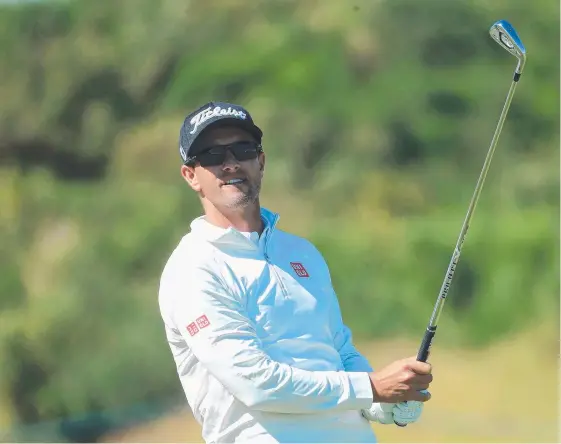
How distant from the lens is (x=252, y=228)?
5.90ft

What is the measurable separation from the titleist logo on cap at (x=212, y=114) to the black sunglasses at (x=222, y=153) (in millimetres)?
45

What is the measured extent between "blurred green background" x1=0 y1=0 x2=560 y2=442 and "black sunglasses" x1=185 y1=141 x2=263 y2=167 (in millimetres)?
4036

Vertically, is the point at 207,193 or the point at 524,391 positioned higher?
the point at 524,391

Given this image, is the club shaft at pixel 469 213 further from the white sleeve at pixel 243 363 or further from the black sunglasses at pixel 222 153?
the black sunglasses at pixel 222 153

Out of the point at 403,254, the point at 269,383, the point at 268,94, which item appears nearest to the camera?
the point at 269,383

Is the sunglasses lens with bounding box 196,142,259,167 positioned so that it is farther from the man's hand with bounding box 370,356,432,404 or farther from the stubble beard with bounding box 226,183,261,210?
the man's hand with bounding box 370,356,432,404

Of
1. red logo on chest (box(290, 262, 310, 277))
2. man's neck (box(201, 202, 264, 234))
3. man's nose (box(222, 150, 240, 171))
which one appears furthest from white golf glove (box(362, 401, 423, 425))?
man's nose (box(222, 150, 240, 171))

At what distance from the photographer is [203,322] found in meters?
1.65

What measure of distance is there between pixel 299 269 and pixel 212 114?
320mm

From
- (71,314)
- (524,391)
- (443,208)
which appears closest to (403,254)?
(443,208)

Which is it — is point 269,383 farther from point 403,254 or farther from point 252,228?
point 403,254

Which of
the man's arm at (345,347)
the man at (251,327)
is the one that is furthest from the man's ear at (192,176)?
the man's arm at (345,347)

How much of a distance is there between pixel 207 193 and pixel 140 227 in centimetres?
493

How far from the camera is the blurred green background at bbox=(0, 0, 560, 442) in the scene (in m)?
6.05
